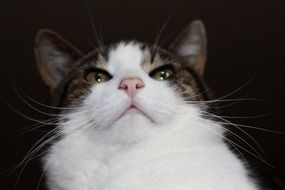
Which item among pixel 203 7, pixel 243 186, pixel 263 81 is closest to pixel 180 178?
pixel 243 186

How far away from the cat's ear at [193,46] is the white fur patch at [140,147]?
0.24 metres

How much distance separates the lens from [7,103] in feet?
7.18

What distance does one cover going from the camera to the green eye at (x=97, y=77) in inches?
52.8

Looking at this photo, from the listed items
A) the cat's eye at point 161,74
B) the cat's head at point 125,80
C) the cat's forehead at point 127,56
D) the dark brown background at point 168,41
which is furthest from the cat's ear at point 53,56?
the dark brown background at point 168,41

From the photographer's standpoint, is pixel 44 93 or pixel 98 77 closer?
pixel 98 77

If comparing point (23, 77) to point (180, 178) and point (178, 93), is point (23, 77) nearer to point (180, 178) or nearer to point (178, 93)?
point (178, 93)

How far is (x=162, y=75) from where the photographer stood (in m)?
1.35

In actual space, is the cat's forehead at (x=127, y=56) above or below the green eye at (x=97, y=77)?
above

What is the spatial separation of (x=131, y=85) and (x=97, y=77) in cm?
19

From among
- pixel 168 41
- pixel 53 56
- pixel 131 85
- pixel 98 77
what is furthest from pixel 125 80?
pixel 168 41

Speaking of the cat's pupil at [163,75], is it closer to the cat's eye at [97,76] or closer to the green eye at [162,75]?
the green eye at [162,75]

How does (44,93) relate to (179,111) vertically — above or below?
above

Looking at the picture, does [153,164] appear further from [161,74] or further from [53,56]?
[53,56]

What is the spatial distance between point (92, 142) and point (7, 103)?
1040mm
